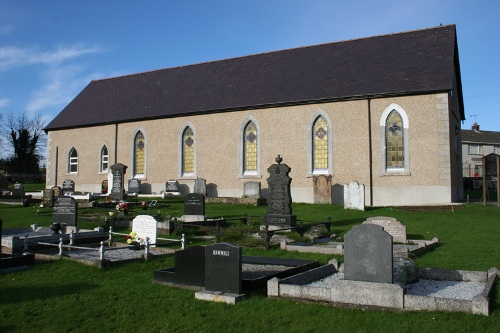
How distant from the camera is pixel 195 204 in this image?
18234 mm

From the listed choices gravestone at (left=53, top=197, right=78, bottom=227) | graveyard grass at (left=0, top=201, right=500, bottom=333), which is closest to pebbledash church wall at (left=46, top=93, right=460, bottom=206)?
graveyard grass at (left=0, top=201, right=500, bottom=333)

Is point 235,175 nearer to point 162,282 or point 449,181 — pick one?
point 449,181

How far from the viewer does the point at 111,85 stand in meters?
40.8

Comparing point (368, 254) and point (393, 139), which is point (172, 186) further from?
point (368, 254)

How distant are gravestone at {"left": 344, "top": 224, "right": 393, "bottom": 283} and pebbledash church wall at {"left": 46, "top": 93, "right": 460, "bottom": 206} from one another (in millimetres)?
17835

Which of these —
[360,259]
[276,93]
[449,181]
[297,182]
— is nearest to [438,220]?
[449,181]

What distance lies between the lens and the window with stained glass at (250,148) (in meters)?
29.1

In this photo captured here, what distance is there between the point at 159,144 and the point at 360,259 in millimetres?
26479

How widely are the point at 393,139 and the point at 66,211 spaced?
670 inches

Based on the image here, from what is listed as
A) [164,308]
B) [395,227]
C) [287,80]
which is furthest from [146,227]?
[287,80]

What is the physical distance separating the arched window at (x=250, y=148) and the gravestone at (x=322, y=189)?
4.62 meters

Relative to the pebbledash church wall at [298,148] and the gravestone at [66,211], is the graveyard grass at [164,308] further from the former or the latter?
the pebbledash church wall at [298,148]

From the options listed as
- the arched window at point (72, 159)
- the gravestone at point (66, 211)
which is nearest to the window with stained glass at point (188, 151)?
the arched window at point (72, 159)

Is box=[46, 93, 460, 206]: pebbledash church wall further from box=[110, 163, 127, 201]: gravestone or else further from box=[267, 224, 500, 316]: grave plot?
box=[267, 224, 500, 316]: grave plot
